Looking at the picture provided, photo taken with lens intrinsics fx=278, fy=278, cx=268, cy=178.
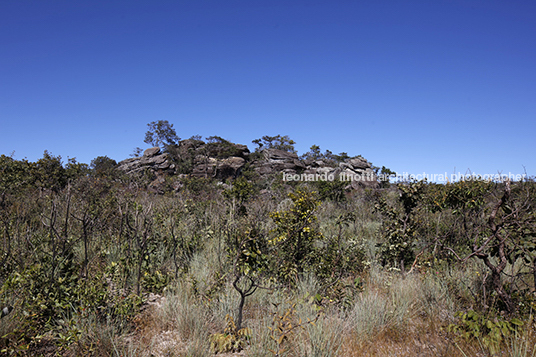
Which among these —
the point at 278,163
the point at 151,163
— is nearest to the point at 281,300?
the point at 278,163

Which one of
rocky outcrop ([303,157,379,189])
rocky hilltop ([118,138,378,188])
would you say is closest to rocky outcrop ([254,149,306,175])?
rocky hilltop ([118,138,378,188])

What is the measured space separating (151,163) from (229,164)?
12674 mm

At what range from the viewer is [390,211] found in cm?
536

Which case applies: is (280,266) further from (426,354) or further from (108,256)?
(108,256)

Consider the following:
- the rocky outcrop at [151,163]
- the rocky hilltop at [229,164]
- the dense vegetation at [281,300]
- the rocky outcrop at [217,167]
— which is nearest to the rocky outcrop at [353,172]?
the rocky hilltop at [229,164]

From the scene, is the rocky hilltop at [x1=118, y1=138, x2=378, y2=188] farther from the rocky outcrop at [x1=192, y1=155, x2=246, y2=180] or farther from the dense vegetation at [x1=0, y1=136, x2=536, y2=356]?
the dense vegetation at [x1=0, y1=136, x2=536, y2=356]

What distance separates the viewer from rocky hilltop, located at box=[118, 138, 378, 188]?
4142 cm

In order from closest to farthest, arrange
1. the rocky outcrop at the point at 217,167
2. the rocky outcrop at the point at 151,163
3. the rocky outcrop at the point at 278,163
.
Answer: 1. the rocky outcrop at the point at 217,167
2. the rocky outcrop at the point at 151,163
3. the rocky outcrop at the point at 278,163

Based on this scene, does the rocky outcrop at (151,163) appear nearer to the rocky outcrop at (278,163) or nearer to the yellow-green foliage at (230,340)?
the rocky outcrop at (278,163)

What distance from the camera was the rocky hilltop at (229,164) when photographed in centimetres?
4142

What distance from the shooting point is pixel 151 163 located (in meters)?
44.6

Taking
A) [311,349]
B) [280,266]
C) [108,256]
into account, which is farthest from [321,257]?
[108,256]

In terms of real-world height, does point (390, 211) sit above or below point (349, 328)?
above

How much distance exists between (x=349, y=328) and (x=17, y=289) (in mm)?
3849
